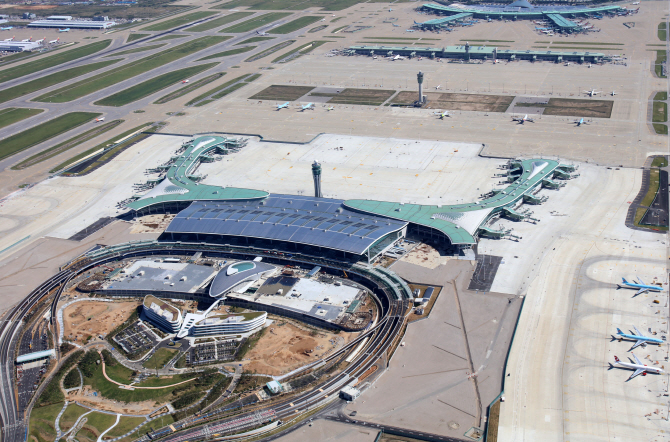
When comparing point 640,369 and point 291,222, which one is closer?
point 640,369

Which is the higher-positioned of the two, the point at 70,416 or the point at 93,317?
the point at 93,317

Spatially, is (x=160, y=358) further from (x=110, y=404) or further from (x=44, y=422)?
(x=44, y=422)

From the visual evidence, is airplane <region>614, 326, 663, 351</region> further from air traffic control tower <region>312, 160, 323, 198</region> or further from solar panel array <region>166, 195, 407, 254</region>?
air traffic control tower <region>312, 160, 323, 198</region>

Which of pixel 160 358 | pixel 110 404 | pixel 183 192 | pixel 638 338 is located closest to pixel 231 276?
pixel 160 358

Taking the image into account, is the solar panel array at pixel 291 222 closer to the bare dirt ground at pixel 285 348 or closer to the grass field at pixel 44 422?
the bare dirt ground at pixel 285 348

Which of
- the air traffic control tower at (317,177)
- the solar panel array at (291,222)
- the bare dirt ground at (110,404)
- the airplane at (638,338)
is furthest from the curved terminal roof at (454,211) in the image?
the bare dirt ground at (110,404)

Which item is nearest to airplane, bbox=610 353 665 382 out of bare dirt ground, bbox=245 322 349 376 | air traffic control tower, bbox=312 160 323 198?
bare dirt ground, bbox=245 322 349 376
